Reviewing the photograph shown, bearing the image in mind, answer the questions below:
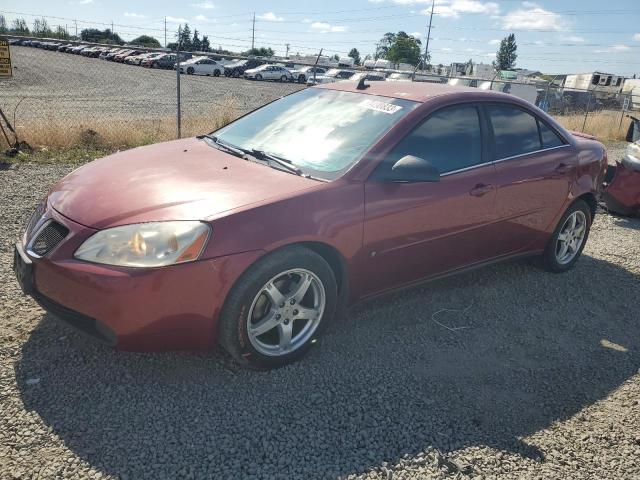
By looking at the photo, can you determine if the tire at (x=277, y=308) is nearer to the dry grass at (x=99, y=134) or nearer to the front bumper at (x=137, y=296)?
the front bumper at (x=137, y=296)

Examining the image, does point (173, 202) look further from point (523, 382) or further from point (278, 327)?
point (523, 382)

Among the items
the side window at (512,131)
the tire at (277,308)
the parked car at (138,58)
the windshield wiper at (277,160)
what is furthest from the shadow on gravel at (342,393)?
the parked car at (138,58)

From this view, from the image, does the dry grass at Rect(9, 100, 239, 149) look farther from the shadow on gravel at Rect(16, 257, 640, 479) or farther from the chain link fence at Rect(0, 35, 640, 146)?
the shadow on gravel at Rect(16, 257, 640, 479)

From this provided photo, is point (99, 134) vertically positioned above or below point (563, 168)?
below

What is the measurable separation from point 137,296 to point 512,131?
3164 millimetres

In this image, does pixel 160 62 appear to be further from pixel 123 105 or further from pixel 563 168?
pixel 563 168

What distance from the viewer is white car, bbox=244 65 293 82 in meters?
41.3

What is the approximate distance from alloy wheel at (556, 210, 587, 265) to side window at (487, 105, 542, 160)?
3.17 feet

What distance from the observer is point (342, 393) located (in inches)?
117

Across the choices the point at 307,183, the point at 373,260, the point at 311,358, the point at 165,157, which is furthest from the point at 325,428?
the point at 165,157

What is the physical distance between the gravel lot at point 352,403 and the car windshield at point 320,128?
118 centimetres

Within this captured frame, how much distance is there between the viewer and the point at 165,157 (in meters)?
3.65

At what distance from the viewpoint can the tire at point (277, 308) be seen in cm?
283

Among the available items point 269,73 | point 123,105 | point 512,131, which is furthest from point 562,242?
point 269,73
